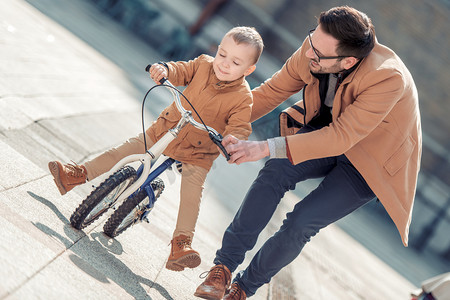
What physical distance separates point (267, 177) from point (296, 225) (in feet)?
Result: 1.15

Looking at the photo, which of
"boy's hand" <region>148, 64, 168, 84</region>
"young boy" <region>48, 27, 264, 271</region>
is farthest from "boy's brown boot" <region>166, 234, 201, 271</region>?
"boy's hand" <region>148, 64, 168, 84</region>

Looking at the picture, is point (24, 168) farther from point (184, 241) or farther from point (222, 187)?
point (222, 187)

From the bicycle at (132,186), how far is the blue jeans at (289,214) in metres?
0.53

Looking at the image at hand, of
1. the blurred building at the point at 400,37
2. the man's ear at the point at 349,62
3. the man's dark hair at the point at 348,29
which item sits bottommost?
the blurred building at the point at 400,37

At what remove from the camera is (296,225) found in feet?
12.9

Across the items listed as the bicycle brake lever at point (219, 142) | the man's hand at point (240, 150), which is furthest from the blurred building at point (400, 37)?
the bicycle brake lever at point (219, 142)

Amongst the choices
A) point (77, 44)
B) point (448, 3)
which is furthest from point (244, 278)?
point (448, 3)

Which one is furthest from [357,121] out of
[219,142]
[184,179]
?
[184,179]

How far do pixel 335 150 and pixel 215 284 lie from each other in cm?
104

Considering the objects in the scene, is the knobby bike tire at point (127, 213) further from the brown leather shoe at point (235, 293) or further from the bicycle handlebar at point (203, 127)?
the brown leather shoe at point (235, 293)

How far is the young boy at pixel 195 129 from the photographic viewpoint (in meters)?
3.87

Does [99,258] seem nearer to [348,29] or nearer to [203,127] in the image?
[203,127]

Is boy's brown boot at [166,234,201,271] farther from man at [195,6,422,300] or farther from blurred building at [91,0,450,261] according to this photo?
blurred building at [91,0,450,261]

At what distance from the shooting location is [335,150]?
380cm
